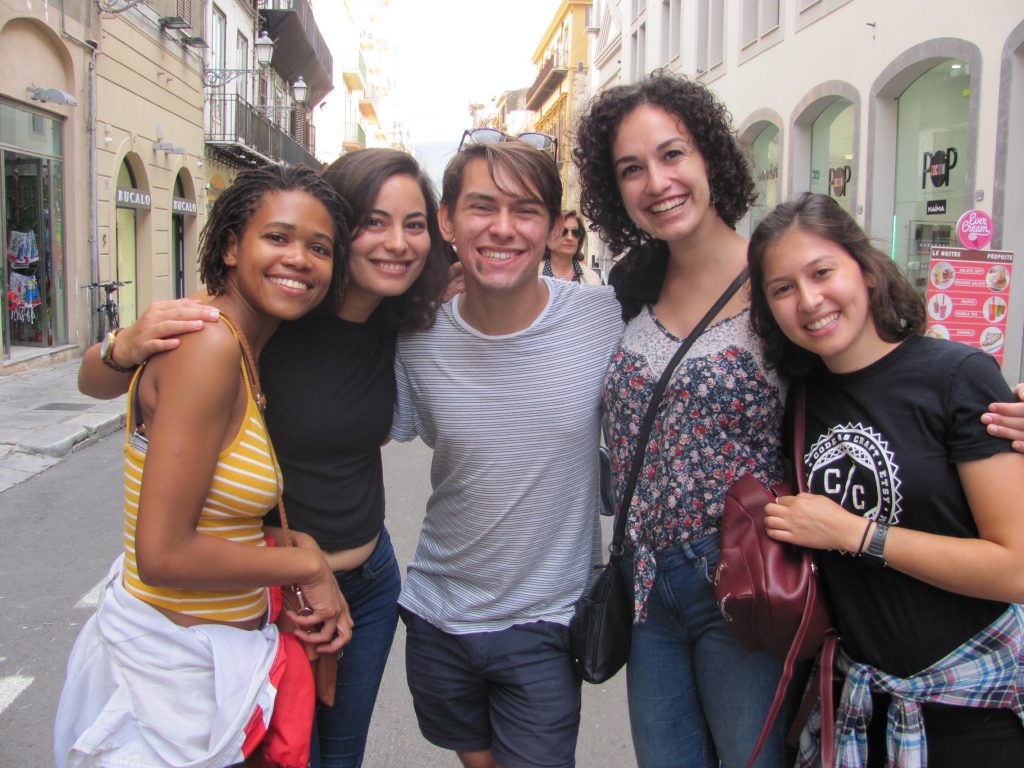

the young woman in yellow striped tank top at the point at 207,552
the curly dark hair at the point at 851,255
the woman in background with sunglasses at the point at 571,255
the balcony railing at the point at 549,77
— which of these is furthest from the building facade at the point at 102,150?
the balcony railing at the point at 549,77

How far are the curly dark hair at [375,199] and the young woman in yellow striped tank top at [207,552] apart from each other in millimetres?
253

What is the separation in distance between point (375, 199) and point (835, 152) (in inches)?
540

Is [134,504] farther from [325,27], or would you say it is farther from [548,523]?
[325,27]

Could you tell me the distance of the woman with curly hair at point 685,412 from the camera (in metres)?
2.03

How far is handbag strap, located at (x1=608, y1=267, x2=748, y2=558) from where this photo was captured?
6.82 ft

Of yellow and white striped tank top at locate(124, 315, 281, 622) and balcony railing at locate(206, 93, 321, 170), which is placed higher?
balcony railing at locate(206, 93, 321, 170)

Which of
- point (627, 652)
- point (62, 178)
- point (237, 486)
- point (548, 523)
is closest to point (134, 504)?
point (237, 486)

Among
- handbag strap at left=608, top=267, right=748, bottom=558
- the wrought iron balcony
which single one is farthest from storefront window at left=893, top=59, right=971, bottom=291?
the wrought iron balcony

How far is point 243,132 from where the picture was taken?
22422mm

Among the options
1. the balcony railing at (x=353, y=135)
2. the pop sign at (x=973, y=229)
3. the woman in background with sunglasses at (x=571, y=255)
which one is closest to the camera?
the woman in background with sunglasses at (x=571, y=255)

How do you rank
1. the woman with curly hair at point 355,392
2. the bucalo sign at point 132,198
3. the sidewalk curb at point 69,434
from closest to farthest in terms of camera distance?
the woman with curly hair at point 355,392 < the sidewalk curb at point 69,434 < the bucalo sign at point 132,198

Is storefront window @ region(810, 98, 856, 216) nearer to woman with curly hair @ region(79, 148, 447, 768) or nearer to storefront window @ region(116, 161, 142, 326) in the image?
woman with curly hair @ region(79, 148, 447, 768)

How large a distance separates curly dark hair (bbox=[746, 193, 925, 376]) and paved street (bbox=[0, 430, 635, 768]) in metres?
1.94

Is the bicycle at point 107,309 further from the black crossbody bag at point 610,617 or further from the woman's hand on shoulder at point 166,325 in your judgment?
the black crossbody bag at point 610,617
